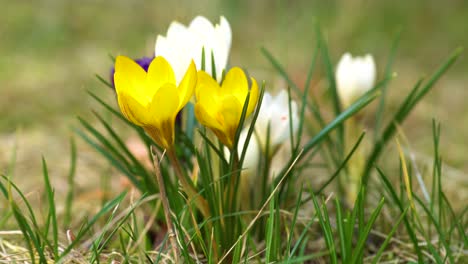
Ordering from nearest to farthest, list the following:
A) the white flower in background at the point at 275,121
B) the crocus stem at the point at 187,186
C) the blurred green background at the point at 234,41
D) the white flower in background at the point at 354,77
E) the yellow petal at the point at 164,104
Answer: the yellow petal at the point at 164,104 → the crocus stem at the point at 187,186 → the white flower in background at the point at 275,121 → the white flower in background at the point at 354,77 → the blurred green background at the point at 234,41

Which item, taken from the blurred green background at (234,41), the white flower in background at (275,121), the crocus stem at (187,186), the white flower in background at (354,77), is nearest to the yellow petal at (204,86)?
the crocus stem at (187,186)

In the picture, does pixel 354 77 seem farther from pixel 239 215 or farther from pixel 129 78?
pixel 129 78

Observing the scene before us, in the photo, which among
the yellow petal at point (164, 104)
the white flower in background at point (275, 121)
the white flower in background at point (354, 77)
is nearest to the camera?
the yellow petal at point (164, 104)

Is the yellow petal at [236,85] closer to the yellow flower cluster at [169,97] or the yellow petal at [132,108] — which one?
the yellow flower cluster at [169,97]

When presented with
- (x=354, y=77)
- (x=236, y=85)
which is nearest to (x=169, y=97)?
(x=236, y=85)

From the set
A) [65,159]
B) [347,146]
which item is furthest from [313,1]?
[347,146]

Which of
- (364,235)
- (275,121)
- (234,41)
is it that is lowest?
(364,235)

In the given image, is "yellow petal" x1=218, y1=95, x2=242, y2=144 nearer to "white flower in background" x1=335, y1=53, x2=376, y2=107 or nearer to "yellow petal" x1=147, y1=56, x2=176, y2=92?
"yellow petal" x1=147, y1=56, x2=176, y2=92
